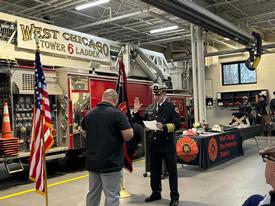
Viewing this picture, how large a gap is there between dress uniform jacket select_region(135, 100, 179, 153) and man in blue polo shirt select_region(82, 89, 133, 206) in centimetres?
130

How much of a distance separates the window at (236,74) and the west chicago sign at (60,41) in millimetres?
10830

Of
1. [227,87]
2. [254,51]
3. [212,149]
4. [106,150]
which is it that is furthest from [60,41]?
[227,87]

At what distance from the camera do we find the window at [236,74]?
61.2ft

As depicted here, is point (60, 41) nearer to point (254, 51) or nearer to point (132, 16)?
point (132, 16)

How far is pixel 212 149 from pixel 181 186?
6.29ft

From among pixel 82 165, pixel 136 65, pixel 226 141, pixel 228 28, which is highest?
pixel 228 28

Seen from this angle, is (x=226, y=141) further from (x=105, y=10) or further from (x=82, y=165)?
(x=105, y=10)

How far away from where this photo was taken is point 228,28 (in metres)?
11.5

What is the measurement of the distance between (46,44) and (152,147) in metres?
4.03

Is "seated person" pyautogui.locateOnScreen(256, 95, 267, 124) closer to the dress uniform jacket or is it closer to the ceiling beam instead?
the ceiling beam

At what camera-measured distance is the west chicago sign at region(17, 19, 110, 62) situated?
298 inches

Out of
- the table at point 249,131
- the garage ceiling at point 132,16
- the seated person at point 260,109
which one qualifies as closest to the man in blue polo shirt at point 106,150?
the garage ceiling at point 132,16

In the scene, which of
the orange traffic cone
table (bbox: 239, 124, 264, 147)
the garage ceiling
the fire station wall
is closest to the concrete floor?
the orange traffic cone

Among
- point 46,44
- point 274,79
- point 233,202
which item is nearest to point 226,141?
point 233,202
